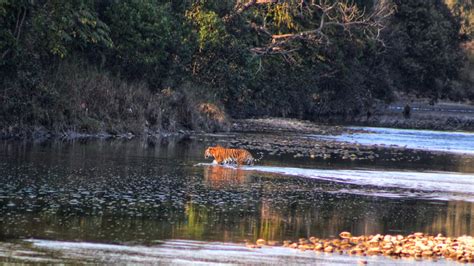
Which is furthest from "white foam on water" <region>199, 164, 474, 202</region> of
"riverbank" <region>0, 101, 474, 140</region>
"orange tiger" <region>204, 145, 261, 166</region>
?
"riverbank" <region>0, 101, 474, 140</region>

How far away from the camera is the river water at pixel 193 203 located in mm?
14734

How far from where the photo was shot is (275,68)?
208 ft

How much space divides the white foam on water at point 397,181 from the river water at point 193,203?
4 cm

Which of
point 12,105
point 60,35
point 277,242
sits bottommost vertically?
point 277,242

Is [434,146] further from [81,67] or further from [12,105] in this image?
[12,105]

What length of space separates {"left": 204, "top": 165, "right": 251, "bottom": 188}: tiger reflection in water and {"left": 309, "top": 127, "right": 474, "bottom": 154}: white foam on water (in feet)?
58.1

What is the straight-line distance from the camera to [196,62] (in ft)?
173

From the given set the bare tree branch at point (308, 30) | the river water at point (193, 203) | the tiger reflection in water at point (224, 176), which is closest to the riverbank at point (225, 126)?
A: the river water at point (193, 203)

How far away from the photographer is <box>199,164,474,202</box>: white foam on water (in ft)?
81.4

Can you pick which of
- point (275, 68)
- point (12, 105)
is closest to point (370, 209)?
point (12, 105)

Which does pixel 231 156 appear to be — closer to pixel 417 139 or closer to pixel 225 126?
pixel 225 126

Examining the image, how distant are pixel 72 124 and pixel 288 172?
11876 mm

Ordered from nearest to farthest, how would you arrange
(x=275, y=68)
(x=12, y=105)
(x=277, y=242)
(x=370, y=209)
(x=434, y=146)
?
1. (x=277, y=242)
2. (x=370, y=209)
3. (x=12, y=105)
4. (x=434, y=146)
5. (x=275, y=68)

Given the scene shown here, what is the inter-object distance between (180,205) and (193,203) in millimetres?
460
